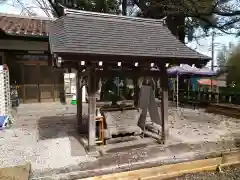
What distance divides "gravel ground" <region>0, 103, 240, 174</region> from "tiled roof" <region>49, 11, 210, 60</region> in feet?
7.19

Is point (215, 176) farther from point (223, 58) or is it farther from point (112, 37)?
point (223, 58)

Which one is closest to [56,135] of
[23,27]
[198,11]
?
[23,27]

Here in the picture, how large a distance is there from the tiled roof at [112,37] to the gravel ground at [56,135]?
219 cm

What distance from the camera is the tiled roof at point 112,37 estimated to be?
471cm

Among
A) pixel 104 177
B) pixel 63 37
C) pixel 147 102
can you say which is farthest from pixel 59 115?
pixel 104 177

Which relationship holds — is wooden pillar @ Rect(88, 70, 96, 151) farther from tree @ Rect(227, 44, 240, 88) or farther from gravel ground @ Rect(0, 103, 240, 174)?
tree @ Rect(227, 44, 240, 88)

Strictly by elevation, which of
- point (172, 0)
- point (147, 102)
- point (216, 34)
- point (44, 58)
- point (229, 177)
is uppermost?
point (172, 0)

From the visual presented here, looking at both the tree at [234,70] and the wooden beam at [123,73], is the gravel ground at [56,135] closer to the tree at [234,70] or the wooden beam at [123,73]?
the wooden beam at [123,73]

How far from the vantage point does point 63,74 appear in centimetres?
1230

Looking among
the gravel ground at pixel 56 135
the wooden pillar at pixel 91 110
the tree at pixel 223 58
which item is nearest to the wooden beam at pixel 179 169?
the gravel ground at pixel 56 135

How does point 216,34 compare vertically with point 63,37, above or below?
above

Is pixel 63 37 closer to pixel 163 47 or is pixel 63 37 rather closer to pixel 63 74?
pixel 163 47

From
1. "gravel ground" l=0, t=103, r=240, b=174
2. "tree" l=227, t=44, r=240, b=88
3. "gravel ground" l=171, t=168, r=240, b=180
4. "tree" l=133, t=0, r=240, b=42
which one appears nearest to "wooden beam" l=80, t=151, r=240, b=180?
"gravel ground" l=171, t=168, r=240, b=180

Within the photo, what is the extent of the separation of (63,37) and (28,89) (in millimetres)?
7676
